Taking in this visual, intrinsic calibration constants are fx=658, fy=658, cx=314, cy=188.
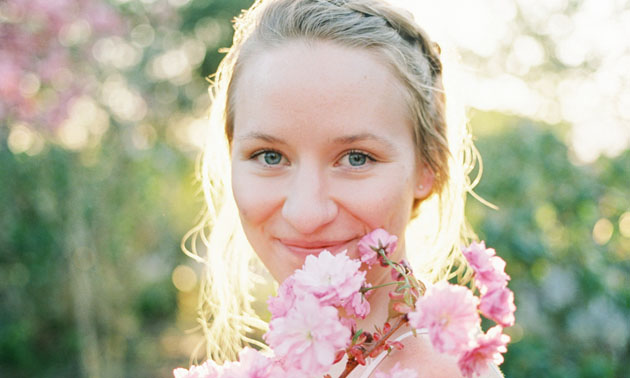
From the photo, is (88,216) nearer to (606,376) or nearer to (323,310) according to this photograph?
(606,376)

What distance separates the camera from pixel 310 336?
3.08 ft

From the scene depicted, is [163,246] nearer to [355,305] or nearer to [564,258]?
[564,258]

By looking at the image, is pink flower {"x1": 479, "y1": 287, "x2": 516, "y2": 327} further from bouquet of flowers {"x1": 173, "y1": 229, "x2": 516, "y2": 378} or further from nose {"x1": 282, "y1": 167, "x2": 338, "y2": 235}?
nose {"x1": 282, "y1": 167, "x2": 338, "y2": 235}

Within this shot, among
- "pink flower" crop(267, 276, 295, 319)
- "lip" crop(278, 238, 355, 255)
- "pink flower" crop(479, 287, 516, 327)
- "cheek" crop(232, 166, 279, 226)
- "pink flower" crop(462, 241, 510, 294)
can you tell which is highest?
"pink flower" crop(462, 241, 510, 294)

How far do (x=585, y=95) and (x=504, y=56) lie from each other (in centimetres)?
64

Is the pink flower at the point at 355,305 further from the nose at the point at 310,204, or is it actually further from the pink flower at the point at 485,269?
the nose at the point at 310,204

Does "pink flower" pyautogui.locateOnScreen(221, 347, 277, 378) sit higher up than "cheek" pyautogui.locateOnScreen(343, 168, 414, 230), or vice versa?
"cheek" pyautogui.locateOnScreen(343, 168, 414, 230)

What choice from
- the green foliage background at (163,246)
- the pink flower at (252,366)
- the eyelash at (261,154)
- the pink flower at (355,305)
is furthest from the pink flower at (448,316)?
the green foliage background at (163,246)

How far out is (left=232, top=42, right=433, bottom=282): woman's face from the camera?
1361 mm

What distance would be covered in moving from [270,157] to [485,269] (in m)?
0.62

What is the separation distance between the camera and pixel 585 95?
3695mm

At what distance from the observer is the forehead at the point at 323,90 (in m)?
1.36

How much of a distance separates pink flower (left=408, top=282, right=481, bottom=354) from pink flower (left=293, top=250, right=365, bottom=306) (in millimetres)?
114

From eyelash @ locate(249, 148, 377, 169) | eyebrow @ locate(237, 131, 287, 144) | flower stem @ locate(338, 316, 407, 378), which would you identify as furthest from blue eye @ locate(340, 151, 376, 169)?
flower stem @ locate(338, 316, 407, 378)
